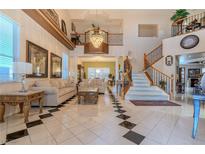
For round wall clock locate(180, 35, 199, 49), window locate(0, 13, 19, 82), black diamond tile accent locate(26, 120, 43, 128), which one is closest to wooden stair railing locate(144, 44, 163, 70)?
round wall clock locate(180, 35, 199, 49)

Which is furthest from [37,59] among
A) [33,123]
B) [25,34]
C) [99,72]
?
[99,72]

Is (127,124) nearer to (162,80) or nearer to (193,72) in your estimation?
(162,80)

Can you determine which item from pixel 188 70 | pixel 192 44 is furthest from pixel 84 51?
pixel 188 70

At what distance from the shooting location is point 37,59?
441 cm

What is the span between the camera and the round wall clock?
19.9 feet

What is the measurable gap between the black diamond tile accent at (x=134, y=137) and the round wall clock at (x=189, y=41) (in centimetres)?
603

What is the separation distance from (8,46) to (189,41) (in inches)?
293

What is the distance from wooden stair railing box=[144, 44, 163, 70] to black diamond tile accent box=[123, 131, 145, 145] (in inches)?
241

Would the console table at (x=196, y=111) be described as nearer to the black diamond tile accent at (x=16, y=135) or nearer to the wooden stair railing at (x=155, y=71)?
the black diamond tile accent at (x=16, y=135)

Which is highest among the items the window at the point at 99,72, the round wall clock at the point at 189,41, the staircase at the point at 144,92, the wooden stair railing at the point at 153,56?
the round wall clock at the point at 189,41

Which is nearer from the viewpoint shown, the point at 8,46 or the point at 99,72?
the point at 8,46

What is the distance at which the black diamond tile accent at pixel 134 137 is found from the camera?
6.40ft

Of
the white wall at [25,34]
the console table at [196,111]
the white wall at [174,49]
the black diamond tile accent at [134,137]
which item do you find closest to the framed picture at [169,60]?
the white wall at [174,49]
